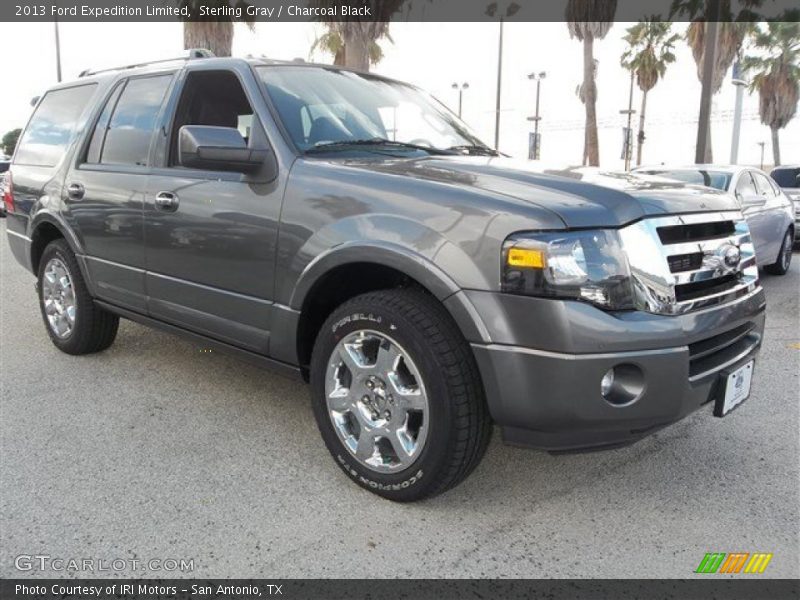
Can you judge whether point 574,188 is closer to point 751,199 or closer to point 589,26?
point 751,199

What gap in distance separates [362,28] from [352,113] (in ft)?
37.6

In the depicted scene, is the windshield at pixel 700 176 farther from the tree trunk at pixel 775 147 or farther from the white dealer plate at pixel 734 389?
the tree trunk at pixel 775 147

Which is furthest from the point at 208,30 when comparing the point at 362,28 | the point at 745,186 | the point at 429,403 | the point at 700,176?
the point at 429,403

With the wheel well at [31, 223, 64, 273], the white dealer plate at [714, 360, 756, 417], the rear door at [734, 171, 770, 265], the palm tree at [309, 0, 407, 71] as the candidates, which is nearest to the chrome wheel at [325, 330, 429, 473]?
the white dealer plate at [714, 360, 756, 417]

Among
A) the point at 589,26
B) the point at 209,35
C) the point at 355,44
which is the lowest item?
the point at 355,44

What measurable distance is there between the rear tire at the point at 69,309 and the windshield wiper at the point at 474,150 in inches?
103

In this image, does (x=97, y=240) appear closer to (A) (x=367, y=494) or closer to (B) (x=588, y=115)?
(A) (x=367, y=494)

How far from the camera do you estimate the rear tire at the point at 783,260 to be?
8.87 metres

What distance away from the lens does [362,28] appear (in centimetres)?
1396

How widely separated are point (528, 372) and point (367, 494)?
994 millimetres

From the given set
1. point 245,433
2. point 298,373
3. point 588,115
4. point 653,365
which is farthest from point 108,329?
point 588,115

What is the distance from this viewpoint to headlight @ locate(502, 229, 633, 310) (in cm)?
229

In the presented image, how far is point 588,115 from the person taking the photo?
21312mm

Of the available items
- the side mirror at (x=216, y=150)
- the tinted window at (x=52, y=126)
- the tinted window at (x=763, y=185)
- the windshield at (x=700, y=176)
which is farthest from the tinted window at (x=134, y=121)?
the tinted window at (x=763, y=185)
